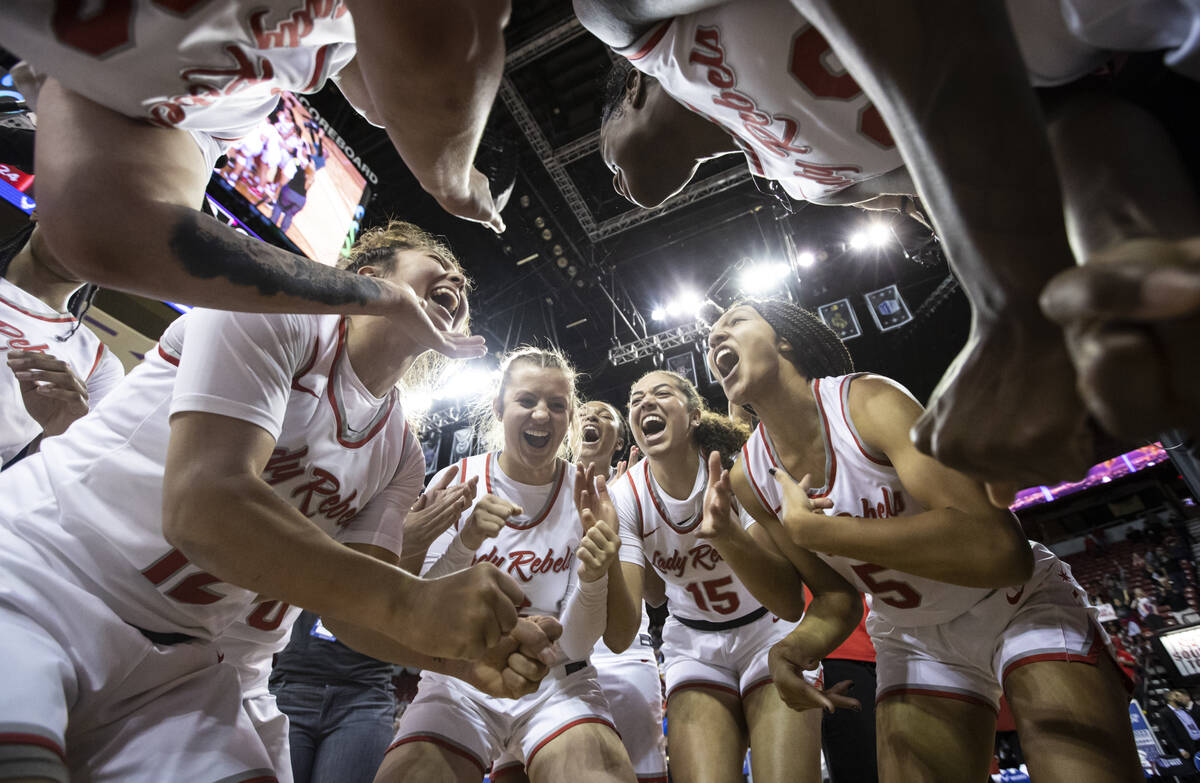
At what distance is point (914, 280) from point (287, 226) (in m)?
10.0

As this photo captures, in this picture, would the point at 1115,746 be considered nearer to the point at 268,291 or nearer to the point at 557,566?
the point at 557,566

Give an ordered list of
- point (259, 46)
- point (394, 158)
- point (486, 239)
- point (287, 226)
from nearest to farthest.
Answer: point (259, 46), point (287, 226), point (394, 158), point (486, 239)

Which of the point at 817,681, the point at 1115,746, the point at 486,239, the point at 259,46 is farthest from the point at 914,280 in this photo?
the point at 259,46

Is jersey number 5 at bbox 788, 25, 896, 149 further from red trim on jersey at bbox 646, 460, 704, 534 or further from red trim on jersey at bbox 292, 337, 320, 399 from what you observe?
red trim on jersey at bbox 646, 460, 704, 534

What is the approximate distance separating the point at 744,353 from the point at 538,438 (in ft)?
3.63

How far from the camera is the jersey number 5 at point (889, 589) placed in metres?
1.99

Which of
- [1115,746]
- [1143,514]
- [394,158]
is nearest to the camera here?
[1115,746]

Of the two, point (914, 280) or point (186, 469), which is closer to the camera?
point (186, 469)

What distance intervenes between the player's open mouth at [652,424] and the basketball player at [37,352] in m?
2.44

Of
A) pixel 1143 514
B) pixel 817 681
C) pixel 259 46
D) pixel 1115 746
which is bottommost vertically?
pixel 1143 514

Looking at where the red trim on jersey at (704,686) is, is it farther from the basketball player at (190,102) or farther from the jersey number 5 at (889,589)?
the basketball player at (190,102)

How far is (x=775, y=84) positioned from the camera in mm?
1086

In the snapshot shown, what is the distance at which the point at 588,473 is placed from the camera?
247 centimetres

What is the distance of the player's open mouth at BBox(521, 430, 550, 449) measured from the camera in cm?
303
